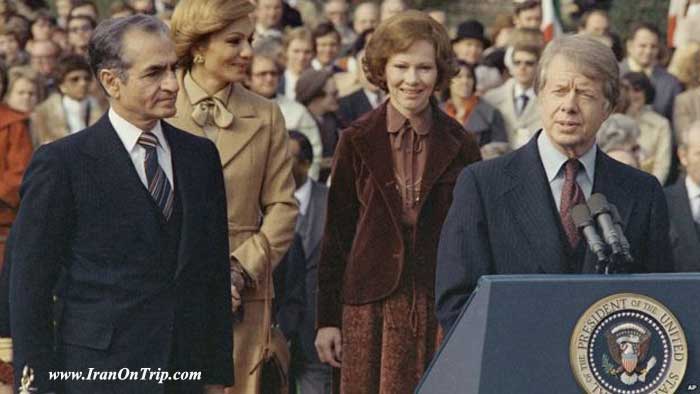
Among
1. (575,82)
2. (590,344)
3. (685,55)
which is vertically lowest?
(590,344)

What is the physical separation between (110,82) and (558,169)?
152cm

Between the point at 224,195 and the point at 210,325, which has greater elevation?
the point at 224,195

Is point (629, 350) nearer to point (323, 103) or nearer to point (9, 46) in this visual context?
point (323, 103)

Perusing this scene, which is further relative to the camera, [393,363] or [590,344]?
[393,363]

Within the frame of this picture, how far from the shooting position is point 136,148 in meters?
6.65

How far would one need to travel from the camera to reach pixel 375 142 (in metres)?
Result: 8.19

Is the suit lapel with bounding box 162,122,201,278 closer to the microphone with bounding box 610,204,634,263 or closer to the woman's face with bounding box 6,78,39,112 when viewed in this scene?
the microphone with bounding box 610,204,634,263

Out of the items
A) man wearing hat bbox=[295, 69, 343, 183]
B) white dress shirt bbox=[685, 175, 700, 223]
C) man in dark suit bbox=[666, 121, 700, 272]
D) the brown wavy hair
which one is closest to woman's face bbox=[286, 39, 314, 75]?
man wearing hat bbox=[295, 69, 343, 183]

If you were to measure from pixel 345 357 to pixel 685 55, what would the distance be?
8678 millimetres

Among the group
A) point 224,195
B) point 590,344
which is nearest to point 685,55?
point 224,195

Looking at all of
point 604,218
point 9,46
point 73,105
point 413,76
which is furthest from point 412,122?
point 9,46

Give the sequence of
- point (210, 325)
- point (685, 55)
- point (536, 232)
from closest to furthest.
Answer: point (536, 232), point (210, 325), point (685, 55)

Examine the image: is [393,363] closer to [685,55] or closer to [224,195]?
[224,195]

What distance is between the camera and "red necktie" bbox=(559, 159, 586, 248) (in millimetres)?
6223
